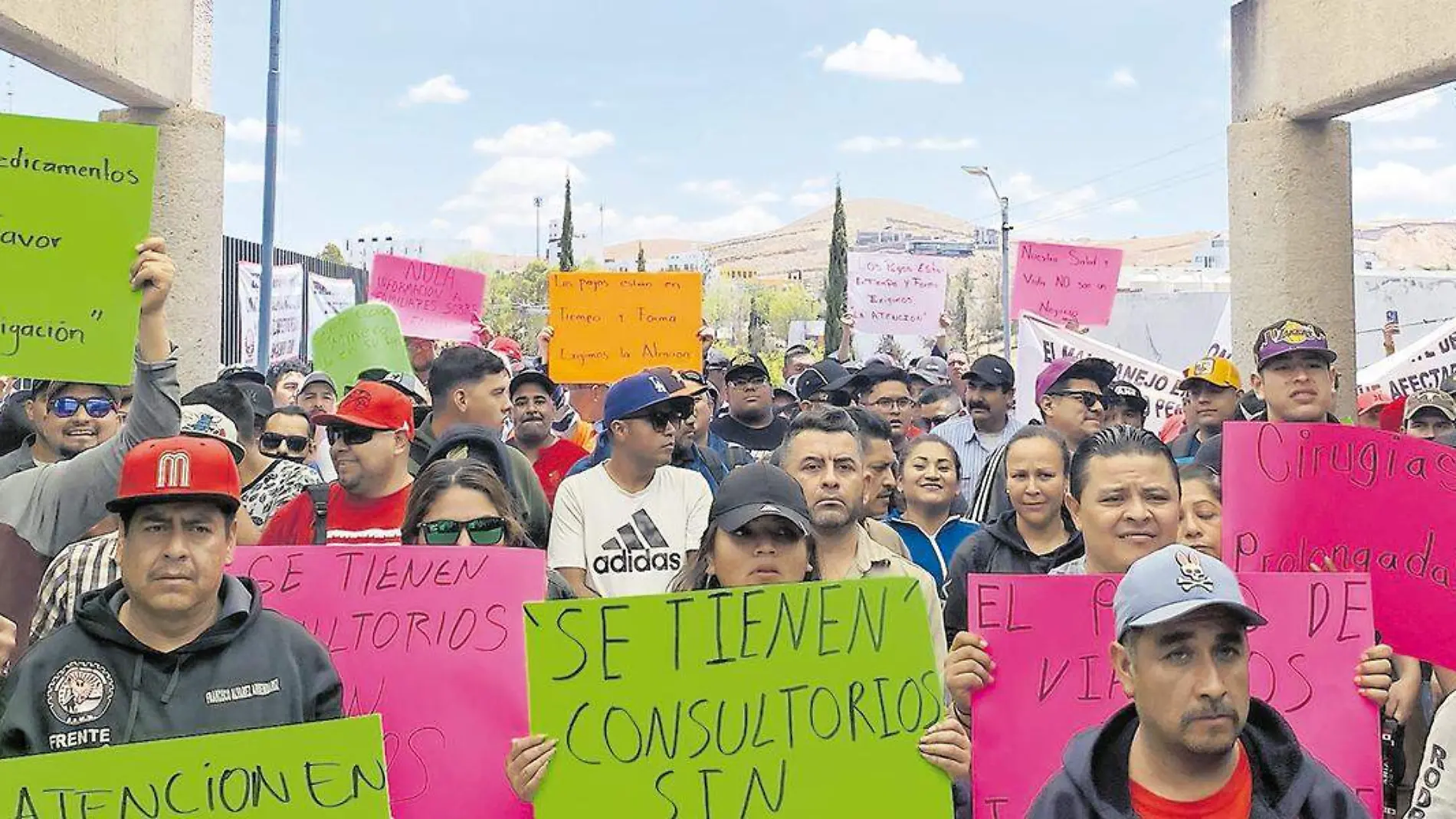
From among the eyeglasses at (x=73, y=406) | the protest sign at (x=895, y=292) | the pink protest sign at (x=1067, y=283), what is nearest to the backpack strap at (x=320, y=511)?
the eyeglasses at (x=73, y=406)

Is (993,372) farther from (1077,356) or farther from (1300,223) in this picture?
(1077,356)

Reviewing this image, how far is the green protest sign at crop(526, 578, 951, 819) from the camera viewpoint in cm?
314

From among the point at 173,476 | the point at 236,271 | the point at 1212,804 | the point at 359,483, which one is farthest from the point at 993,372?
the point at 236,271

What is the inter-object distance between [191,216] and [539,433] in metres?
2.68

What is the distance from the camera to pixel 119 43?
745 centimetres

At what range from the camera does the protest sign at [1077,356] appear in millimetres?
10164

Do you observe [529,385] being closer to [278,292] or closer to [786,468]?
[786,468]

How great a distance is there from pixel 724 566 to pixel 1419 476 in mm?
1971

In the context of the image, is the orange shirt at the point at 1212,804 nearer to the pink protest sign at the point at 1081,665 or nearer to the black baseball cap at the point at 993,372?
the pink protest sign at the point at 1081,665

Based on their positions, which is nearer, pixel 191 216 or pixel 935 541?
pixel 935 541

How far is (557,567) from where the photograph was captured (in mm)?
4969

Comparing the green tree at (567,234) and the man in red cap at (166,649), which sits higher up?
the green tree at (567,234)

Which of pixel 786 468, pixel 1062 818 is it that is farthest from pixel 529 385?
pixel 1062 818

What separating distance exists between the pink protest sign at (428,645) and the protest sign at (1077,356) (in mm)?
6857
